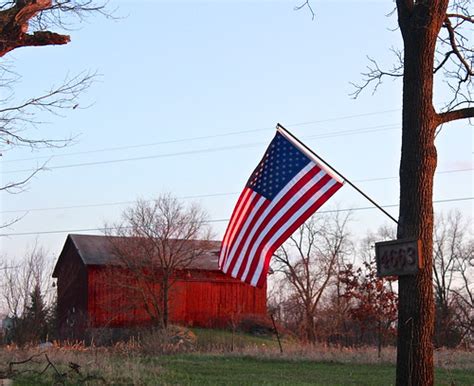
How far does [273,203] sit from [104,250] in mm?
44743

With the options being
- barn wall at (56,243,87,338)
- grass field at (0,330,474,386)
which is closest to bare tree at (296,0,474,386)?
grass field at (0,330,474,386)

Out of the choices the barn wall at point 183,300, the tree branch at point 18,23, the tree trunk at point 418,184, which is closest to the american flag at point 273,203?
the tree trunk at point 418,184

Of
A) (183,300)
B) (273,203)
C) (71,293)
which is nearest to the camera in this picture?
(273,203)

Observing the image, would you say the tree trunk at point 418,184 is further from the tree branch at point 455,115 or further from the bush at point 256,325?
the bush at point 256,325

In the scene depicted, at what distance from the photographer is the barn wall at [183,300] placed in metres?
51.5

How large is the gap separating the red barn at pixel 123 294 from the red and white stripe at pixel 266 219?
40.1 meters

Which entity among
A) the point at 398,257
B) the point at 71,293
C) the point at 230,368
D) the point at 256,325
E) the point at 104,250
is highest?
the point at 104,250

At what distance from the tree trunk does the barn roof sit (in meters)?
43.5

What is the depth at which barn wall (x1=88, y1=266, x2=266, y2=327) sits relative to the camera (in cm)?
5153

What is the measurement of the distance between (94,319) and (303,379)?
114 ft

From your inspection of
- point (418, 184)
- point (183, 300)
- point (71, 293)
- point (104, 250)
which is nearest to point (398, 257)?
point (418, 184)

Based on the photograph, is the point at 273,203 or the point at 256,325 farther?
the point at 256,325

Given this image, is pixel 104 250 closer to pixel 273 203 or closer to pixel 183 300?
pixel 183 300

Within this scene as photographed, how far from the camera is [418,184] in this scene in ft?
30.9
